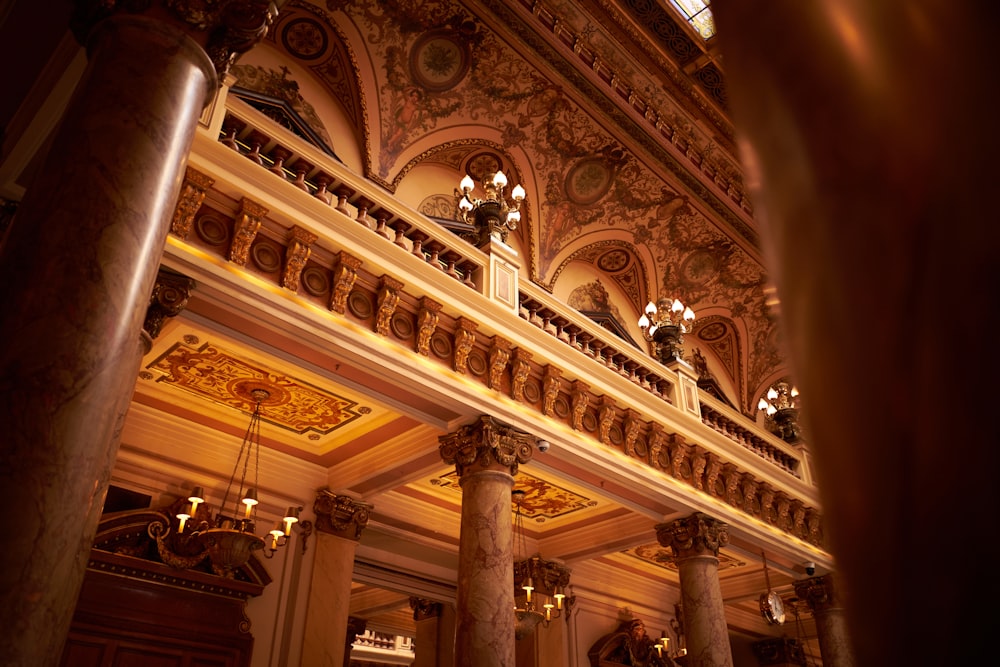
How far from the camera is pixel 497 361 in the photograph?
23.0 ft

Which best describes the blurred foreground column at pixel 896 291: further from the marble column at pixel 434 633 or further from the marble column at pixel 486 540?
the marble column at pixel 434 633

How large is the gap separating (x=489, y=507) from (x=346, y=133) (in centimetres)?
469

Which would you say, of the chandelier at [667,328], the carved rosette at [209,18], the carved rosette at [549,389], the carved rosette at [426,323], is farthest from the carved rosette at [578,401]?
the carved rosette at [209,18]

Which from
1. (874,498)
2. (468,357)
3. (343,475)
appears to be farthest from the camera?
(343,475)

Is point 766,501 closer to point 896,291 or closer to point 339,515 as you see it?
point 339,515

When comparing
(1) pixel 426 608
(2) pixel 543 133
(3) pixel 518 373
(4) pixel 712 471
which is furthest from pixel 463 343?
(1) pixel 426 608

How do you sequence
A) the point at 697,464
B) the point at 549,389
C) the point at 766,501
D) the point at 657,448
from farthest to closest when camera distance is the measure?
the point at 766,501 < the point at 697,464 < the point at 657,448 < the point at 549,389

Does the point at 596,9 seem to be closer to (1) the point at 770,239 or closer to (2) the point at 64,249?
(2) the point at 64,249

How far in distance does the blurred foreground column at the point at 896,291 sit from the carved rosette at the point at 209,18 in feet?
9.98

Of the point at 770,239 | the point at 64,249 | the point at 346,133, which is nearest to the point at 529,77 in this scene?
the point at 346,133

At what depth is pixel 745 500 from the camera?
1004 centimetres

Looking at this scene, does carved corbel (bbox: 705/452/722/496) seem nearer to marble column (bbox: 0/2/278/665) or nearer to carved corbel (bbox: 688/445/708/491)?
carved corbel (bbox: 688/445/708/491)

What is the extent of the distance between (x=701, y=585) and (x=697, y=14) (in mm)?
6869

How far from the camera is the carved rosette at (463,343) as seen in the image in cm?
672
